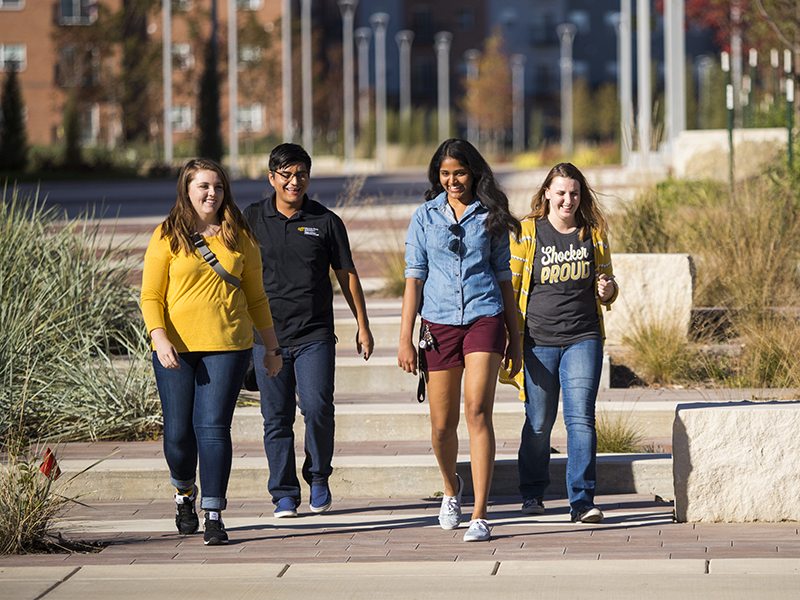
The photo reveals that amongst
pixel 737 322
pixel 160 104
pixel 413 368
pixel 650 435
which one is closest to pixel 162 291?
pixel 413 368

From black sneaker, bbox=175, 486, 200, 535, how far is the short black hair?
1628mm

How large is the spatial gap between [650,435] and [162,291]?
338 cm

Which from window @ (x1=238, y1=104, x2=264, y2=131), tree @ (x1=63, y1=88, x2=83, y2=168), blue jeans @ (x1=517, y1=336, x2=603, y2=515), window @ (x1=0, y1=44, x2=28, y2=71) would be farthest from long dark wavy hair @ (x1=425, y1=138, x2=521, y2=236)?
window @ (x1=238, y1=104, x2=264, y2=131)

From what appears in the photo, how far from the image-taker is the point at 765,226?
980 centimetres

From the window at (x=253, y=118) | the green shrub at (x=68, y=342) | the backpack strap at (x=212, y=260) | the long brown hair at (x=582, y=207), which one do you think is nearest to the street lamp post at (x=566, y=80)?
the window at (x=253, y=118)

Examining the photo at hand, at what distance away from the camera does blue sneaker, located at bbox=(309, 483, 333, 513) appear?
19.3 feet

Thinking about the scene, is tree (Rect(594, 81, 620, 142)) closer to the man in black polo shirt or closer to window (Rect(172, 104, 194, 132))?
window (Rect(172, 104, 194, 132))

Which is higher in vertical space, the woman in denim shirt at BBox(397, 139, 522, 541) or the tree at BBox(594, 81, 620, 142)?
the tree at BBox(594, 81, 620, 142)

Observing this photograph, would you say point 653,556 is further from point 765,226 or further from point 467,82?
point 467,82

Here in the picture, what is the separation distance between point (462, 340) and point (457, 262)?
35 cm

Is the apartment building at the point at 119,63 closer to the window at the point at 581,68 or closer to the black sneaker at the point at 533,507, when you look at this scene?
the window at the point at 581,68

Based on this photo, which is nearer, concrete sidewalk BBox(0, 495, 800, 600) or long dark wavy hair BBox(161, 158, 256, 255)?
concrete sidewalk BBox(0, 495, 800, 600)

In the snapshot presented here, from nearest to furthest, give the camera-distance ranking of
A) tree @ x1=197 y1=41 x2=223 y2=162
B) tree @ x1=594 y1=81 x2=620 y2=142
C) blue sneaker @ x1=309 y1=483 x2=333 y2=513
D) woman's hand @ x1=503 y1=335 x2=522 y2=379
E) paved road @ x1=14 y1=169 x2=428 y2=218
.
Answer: woman's hand @ x1=503 y1=335 x2=522 y2=379
blue sneaker @ x1=309 y1=483 x2=333 y2=513
paved road @ x1=14 y1=169 x2=428 y2=218
tree @ x1=197 y1=41 x2=223 y2=162
tree @ x1=594 y1=81 x2=620 y2=142

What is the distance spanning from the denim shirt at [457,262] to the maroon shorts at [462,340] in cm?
3
